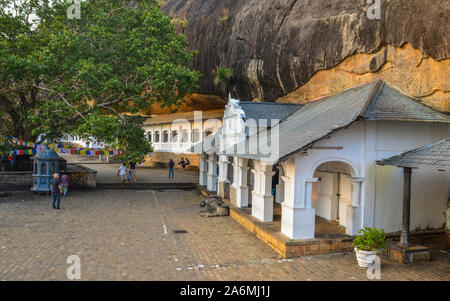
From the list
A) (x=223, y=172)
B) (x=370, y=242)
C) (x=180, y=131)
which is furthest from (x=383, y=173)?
(x=180, y=131)

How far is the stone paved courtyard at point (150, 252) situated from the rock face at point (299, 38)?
21.0ft

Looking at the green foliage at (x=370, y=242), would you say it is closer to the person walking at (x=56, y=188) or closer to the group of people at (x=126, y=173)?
the person walking at (x=56, y=188)

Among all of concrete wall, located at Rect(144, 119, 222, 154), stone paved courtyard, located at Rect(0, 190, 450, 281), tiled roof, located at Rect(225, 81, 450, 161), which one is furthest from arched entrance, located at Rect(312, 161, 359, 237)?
concrete wall, located at Rect(144, 119, 222, 154)

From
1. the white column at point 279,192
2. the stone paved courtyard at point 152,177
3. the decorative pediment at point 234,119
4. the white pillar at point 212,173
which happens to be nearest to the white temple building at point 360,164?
the white column at point 279,192

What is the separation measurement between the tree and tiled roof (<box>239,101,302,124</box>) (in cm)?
585

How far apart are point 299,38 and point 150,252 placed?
42.1ft

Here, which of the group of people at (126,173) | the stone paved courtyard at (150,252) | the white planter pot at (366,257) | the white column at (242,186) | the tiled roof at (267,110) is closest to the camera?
the stone paved courtyard at (150,252)

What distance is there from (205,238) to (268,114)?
7473 millimetres

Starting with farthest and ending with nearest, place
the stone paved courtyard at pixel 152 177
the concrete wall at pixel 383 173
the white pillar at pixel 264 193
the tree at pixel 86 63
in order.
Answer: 1. the stone paved courtyard at pixel 152 177
2. the tree at pixel 86 63
3. the white pillar at pixel 264 193
4. the concrete wall at pixel 383 173

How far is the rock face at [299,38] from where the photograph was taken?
1127 centimetres

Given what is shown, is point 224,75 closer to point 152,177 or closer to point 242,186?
point 242,186
